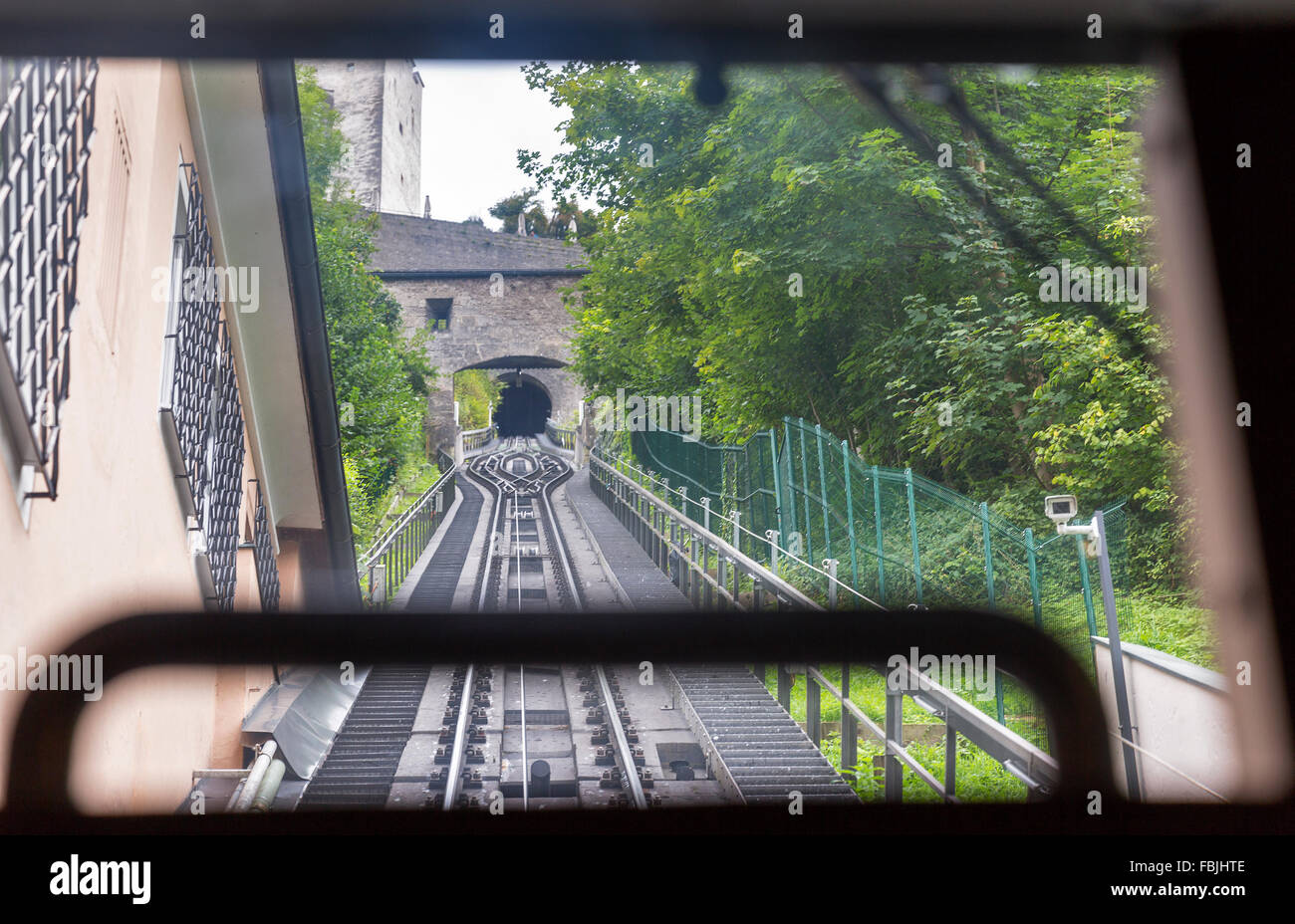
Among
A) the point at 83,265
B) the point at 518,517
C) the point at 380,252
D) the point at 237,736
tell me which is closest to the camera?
the point at 83,265

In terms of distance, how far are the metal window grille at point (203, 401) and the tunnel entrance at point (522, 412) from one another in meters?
29.9

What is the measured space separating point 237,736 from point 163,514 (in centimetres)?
70

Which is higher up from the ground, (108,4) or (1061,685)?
(108,4)

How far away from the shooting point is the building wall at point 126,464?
137 cm

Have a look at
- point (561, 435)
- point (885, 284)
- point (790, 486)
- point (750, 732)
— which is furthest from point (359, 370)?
point (561, 435)

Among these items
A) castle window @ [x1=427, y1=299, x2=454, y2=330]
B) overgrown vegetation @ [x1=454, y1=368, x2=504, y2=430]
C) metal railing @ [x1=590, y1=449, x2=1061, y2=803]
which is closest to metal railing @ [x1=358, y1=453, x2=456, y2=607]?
metal railing @ [x1=590, y1=449, x2=1061, y2=803]

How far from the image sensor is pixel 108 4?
55cm

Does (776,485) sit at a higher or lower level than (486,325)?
lower

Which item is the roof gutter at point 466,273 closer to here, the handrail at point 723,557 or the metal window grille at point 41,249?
the handrail at point 723,557

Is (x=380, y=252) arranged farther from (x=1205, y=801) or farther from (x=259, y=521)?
(x=1205, y=801)

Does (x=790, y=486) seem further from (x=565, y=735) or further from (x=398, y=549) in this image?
(x=565, y=735)

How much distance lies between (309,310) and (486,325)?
15951 millimetres

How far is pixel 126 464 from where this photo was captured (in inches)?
89.0
